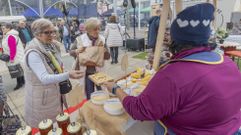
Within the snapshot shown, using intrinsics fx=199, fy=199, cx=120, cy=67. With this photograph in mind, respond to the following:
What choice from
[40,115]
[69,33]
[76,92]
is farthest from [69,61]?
[76,92]

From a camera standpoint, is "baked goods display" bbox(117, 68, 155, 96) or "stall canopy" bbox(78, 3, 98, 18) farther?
"stall canopy" bbox(78, 3, 98, 18)

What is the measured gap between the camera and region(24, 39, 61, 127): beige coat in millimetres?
1797

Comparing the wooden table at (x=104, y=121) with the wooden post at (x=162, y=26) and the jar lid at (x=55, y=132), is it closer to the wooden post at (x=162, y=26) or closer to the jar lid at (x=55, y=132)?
the jar lid at (x=55, y=132)

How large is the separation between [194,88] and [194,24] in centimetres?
29

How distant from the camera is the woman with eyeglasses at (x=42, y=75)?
1.72m

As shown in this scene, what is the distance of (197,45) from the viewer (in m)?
0.94

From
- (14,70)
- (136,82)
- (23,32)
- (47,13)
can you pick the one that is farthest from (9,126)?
(47,13)

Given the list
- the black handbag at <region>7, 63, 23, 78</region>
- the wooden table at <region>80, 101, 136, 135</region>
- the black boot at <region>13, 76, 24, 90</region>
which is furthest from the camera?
the black boot at <region>13, 76, 24, 90</region>

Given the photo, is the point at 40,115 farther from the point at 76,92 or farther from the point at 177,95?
the point at 177,95

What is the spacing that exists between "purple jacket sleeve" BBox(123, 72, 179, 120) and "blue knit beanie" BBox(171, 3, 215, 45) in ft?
0.73

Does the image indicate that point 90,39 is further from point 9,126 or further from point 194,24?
point 194,24

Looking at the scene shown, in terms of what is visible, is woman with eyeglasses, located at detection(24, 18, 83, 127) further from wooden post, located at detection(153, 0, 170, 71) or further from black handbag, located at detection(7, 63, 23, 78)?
black handbag, located at detection(7, 63, 23, 78)

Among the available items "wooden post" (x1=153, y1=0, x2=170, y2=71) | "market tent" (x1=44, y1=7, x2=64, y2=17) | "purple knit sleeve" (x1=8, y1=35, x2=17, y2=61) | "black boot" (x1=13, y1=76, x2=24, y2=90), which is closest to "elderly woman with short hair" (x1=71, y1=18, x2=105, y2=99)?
"wooden post" (x1=153, y1=0, x2=170, y2=71)

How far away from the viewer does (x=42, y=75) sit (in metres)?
1.70
